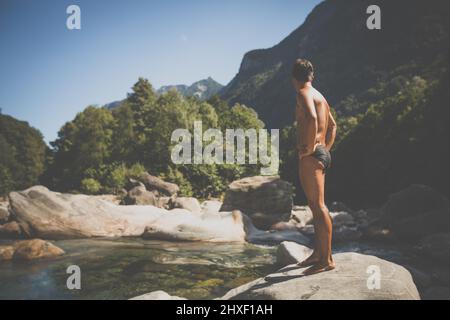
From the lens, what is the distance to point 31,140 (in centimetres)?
5288

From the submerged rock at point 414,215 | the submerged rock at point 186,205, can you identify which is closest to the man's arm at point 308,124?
the submerged rock at point 414,215

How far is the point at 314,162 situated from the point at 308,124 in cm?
59

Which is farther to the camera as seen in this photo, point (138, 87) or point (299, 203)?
point (138, 87)

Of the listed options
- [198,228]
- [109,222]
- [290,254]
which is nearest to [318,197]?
[290,254]

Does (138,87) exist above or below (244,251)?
above

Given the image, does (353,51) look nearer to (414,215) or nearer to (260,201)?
(260,201)

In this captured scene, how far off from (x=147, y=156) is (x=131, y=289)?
32108mm

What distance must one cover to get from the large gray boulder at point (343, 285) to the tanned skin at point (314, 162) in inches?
10.6

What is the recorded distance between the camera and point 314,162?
5.11 meters

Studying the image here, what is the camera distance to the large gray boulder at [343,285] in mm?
4723

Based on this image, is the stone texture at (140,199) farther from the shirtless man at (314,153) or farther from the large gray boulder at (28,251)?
the shirtless man at (314,153)
